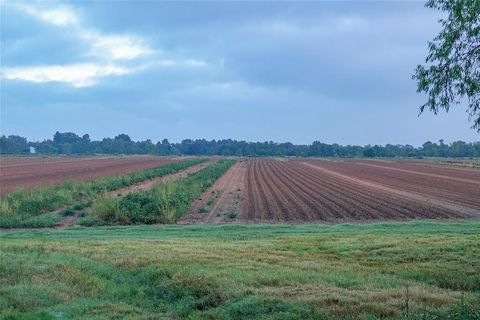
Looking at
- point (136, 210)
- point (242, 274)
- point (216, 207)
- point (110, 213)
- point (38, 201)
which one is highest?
point (242, 274)

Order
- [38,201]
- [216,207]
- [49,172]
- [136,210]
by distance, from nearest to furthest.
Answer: [136,210] → [38,201] → [216,207] → [49,172]

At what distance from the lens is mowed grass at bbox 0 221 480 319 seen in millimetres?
11164

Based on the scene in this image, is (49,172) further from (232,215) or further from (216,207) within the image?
(232,215)

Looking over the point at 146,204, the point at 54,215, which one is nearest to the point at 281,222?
the point at 146,204

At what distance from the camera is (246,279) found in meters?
13.6

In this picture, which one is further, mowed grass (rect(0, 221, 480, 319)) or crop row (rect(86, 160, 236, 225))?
crop row (rect(86, 160, 236, 225))

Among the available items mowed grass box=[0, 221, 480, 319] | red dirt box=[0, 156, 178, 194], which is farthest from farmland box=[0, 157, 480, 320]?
red dirt box=[0, 156, 178, 194]

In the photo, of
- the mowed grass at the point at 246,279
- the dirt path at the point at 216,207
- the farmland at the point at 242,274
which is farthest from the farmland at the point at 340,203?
the mowed grass at the point at 246,279

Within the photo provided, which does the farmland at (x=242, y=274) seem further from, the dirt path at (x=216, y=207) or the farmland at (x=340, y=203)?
the farmland at (x=340, y=203)

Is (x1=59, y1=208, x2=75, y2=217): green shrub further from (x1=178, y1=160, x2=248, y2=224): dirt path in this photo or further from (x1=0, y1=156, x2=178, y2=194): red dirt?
(x1=0, y1=156, x2=178, y2=194): red dirt

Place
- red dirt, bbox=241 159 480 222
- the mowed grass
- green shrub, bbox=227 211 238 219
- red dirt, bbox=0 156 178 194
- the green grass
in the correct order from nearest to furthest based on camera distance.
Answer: the mowed grass < the green grass < green shrub, bbox=227 211 238 219 < red dirt, bbox=241 159 480 222 < red dirt, bbox=0 156 178 194

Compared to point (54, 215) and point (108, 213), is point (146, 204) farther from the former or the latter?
point (54, 215)

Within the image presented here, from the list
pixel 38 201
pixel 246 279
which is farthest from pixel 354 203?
pixel 246 279

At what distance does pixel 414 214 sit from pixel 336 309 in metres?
27.4
